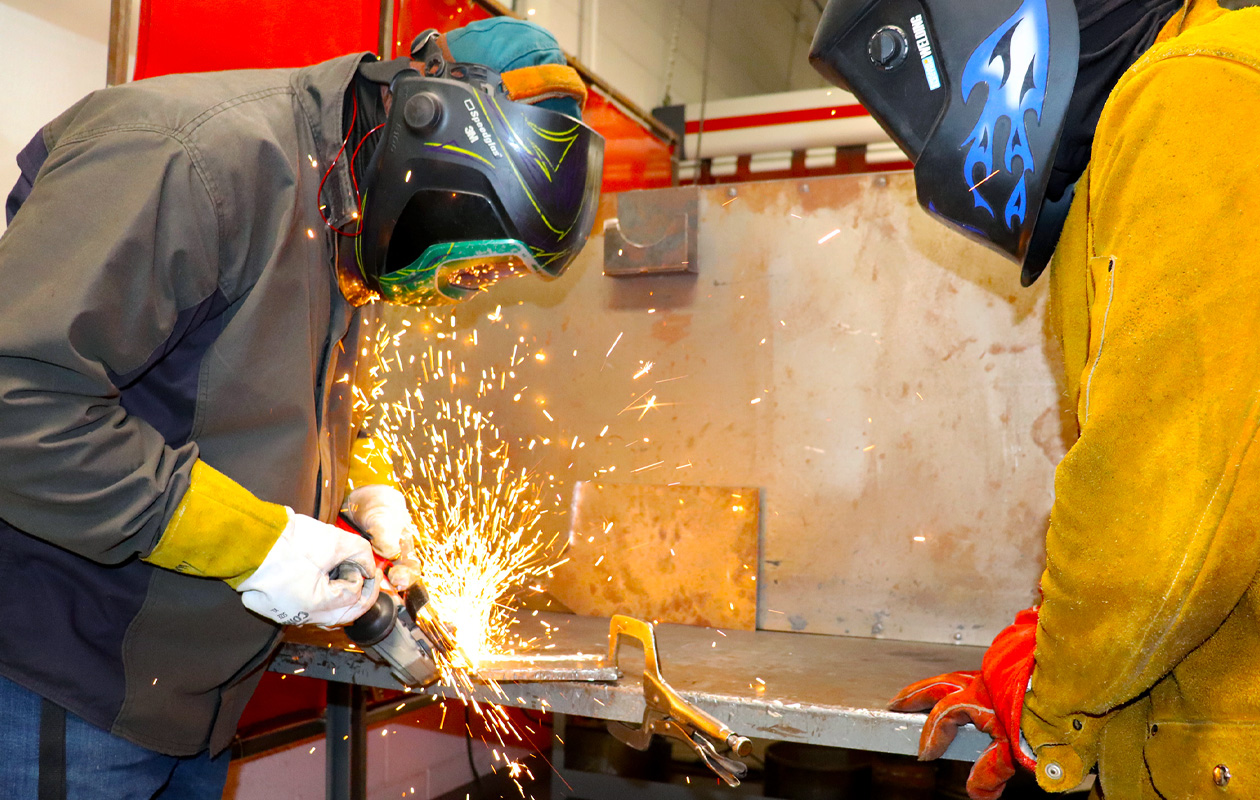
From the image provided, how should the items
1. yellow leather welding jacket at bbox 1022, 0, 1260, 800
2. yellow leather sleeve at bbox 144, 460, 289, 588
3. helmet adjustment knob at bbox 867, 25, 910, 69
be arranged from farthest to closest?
1. yellow leather sleeve at bbox 144, 460, 289, 588
2. helmet adjustment knob at bbox 867, 25, 910, 69
3. yellow leather welding jacket at bbox 1022, 0, 1260, 800

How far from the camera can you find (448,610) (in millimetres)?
2145

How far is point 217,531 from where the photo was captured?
1.24 meters

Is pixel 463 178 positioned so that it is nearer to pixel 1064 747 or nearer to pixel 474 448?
pixel 1064 747

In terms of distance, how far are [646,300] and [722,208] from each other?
1.02ft

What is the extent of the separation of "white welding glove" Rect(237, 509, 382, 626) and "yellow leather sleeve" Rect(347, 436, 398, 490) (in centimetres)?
64

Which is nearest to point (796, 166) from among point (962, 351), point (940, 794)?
point (962, 351)

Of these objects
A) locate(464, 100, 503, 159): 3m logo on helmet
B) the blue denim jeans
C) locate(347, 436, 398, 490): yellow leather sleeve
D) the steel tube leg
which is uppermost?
locate(464, 100, 503, 159): 3m logo on helmet

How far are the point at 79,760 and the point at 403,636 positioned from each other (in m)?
0.53

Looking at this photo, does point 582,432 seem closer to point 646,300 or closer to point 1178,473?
point 646,300

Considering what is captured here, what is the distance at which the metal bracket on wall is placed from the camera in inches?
92.7

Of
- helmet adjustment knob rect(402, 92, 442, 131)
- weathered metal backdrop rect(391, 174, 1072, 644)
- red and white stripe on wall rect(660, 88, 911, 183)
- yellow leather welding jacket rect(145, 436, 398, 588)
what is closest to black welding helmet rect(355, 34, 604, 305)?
helmet adjustment knob rect(402, 92, 442, 131)

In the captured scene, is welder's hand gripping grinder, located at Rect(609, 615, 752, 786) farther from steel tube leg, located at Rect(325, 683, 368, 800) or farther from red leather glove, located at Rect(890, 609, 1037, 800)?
steel tube leg, located at Rect(325, 683, 368, 800)

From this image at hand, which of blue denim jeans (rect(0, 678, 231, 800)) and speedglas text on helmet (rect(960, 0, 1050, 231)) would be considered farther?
blue denim jeans (rect(0, 678, 231, 800))

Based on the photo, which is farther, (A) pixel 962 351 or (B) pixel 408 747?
(B) pixel 408 747
